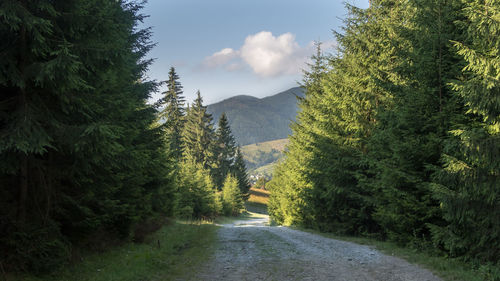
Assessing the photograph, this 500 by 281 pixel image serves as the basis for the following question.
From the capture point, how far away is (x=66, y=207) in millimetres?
7699

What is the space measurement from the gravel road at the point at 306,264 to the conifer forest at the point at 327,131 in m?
1.76

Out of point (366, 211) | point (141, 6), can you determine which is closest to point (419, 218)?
point (366, 211)

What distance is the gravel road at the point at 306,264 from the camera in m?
7.81

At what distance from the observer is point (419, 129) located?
10.9 m

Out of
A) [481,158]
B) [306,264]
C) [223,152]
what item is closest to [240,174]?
[223,152]

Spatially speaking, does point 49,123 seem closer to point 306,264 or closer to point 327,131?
point 306,264

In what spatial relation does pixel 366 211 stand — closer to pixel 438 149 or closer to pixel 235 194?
pixel 438 149

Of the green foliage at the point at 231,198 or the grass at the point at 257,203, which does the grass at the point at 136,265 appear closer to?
Result: the green foliage at the point at 231,198

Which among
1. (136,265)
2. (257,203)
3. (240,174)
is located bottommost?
(257,203)

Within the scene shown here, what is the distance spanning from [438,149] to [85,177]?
10434 mm

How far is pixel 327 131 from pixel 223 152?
4855cm

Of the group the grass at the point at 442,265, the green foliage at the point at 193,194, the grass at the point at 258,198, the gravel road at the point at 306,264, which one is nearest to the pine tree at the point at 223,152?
the green foliage at the point at 193,194

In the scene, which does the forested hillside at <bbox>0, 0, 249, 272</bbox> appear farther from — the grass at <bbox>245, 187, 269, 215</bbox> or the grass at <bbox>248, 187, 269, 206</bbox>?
the grass at <bbox>248, 187, 269, 206</bbox>

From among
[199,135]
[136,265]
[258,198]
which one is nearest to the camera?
[136,265]
